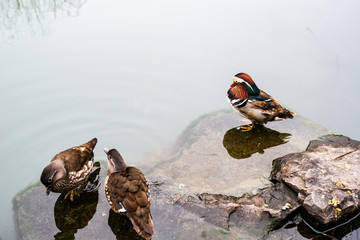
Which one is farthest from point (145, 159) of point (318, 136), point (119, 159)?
point (318, 136)

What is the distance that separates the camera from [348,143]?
5.45 m

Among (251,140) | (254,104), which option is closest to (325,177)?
(251,140)

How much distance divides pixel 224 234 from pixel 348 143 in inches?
103

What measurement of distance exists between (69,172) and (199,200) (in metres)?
1.72

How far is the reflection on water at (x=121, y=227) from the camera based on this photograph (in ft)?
14.0

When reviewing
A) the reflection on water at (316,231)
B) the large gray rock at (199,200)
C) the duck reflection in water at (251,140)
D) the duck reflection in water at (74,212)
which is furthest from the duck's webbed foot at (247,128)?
the duck reflection in water at (74,212)

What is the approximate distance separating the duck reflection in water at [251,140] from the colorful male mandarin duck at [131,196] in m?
1.87

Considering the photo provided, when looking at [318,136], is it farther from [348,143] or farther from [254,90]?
[254,90]

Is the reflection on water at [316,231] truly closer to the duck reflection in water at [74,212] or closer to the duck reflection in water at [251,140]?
the duck reflection in water at [251,140]

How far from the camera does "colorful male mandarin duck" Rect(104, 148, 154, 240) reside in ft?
13.4

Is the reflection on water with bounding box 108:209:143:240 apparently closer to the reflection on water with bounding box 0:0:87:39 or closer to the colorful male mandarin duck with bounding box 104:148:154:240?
the colorful male mandarin duck with bounding box 104:148:154:240

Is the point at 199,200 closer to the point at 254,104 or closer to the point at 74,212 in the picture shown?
the point at 74,212

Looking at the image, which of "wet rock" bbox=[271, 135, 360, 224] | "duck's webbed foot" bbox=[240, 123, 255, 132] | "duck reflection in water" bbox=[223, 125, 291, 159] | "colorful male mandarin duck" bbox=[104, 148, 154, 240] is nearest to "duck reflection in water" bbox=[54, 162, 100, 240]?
"colorful male mandarin duck" bbox=[104, 148, 154, 240]

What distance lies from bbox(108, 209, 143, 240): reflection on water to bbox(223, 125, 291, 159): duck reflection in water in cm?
206
